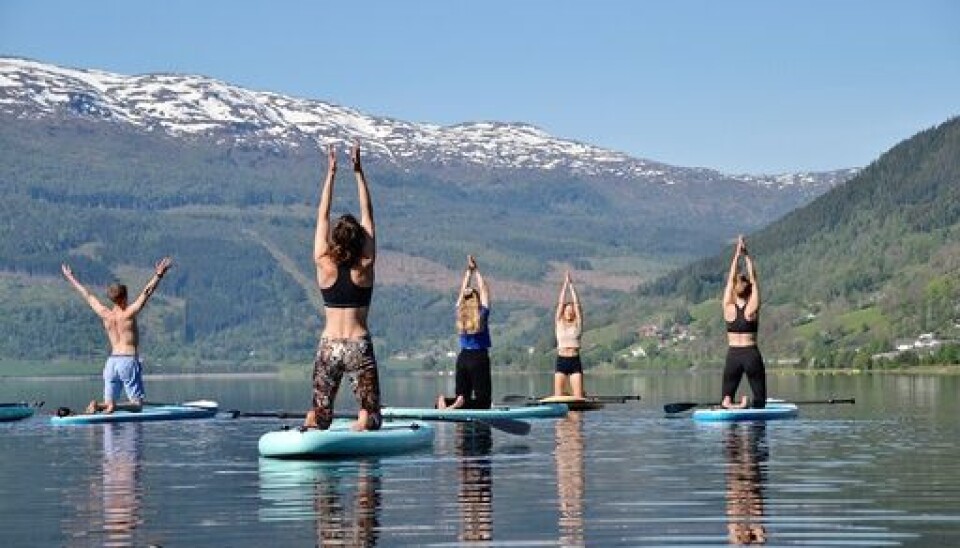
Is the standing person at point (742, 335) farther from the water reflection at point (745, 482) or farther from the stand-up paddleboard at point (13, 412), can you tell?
the stand-up paddleboard at point (13, 412)

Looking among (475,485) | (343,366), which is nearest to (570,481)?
(475,485)

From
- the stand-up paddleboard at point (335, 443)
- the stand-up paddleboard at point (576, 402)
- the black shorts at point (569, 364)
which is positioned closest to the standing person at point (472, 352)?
the stand-up paddleboard at point (576, 402)

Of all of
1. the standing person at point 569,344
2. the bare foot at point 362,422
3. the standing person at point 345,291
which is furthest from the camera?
the standing person at point 569,344

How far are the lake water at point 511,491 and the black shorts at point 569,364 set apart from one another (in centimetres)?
1493

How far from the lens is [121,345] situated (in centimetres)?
5134

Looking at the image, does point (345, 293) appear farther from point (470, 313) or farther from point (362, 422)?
point (470, 313)

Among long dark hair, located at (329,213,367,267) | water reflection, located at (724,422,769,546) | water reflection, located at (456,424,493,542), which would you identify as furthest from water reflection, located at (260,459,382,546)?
water reflection, located at (724,422,769,546)

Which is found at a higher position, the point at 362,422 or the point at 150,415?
the point at 150,415

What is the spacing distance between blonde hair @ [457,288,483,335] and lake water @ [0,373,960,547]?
3.70 meters

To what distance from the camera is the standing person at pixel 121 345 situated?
1983 inches

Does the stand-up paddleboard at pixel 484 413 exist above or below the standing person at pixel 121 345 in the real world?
below

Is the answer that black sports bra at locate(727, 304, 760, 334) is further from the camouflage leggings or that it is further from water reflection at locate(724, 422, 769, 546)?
the camouflage leggings

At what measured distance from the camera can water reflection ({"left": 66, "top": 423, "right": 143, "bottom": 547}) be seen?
23500 mm

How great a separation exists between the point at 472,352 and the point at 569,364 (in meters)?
11.7
